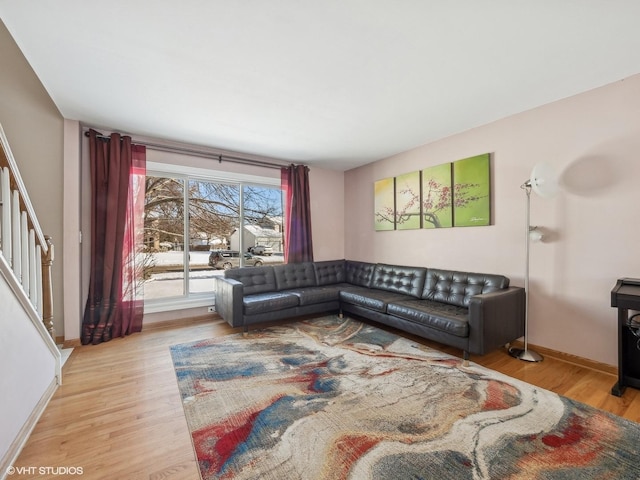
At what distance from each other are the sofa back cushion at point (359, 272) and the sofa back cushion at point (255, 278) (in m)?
1.34

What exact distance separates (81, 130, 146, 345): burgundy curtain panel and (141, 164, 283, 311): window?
0.24 m

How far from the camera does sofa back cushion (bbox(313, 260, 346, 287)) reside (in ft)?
14.8

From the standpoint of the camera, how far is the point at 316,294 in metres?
3.79

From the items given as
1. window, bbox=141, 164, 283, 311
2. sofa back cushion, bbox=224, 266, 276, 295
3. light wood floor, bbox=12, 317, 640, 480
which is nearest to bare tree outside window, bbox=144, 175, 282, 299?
window, bbox=141, 164, 283, 311

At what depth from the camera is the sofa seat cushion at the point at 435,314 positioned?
2521 mm

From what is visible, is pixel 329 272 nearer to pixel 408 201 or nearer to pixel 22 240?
pixel 408 201

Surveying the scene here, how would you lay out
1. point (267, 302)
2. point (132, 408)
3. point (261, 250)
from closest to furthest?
1. point (132, 408)
2. point (267, 302)
3. point (261, 250)

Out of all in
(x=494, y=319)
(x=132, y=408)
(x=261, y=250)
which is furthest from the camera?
(x=261, y=250)

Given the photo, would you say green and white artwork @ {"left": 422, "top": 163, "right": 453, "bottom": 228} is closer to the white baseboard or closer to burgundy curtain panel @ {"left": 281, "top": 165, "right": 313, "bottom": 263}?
burgundy curtain panel @ {"left": 281, "top": 165, "right": 313, "bottom": 263}

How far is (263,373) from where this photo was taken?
94.2 inches

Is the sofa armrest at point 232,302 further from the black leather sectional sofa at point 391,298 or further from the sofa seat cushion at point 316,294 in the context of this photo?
the sofa seat cushion at point 316,294

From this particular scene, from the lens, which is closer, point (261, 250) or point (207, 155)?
point (207, 155)

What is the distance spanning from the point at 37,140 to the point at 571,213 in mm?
5371

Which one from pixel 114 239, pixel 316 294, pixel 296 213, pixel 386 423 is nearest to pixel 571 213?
pixel 386 423
